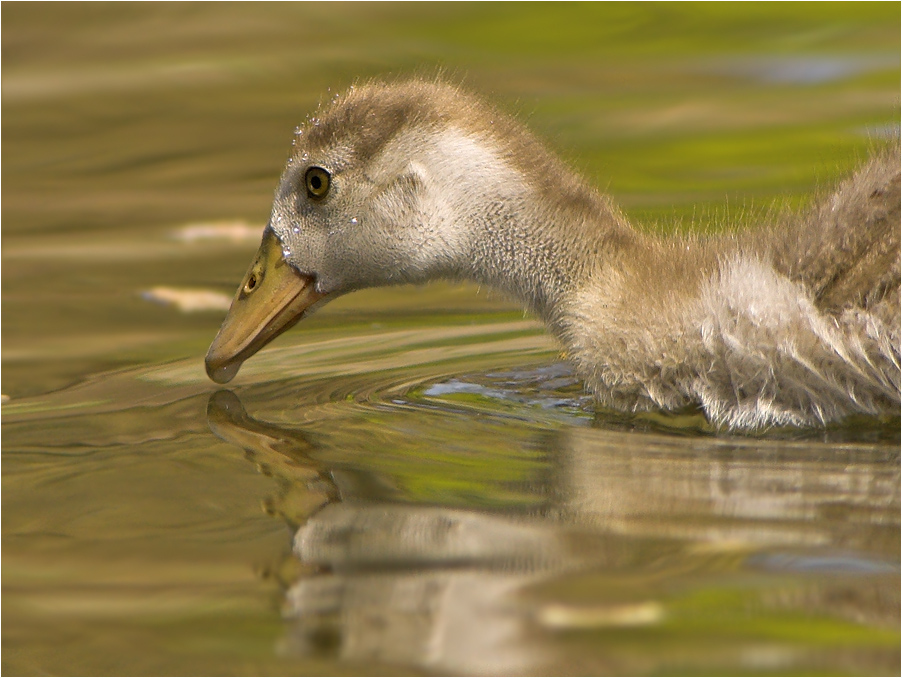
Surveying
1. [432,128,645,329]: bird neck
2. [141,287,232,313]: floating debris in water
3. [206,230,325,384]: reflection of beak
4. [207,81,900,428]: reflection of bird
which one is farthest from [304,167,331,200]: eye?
[141,287,232,313]: floating debris in water

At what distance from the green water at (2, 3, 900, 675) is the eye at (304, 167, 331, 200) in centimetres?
69

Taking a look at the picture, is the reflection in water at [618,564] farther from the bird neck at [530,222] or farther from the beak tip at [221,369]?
the beak tip at [221,369]

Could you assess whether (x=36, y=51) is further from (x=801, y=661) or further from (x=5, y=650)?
(x=801, y=661)

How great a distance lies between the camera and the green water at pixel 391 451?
3.27m

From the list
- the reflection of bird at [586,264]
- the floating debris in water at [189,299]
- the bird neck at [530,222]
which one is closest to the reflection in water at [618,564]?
the reflection of bird at [586,264]

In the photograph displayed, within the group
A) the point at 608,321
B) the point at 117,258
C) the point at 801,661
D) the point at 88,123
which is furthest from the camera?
the point at 88,123

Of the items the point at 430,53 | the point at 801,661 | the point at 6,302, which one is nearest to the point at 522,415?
the point at 801,661

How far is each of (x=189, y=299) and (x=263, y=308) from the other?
1.52 metres

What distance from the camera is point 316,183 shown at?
17.7ft

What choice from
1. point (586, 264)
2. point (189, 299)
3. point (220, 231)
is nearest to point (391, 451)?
point (586, 264)

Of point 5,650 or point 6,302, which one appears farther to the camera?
point 6,302

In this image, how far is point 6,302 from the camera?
274 inches

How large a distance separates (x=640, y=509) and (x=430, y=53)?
6488 mm

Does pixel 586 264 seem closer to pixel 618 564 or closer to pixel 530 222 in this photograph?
pixel 530 222
